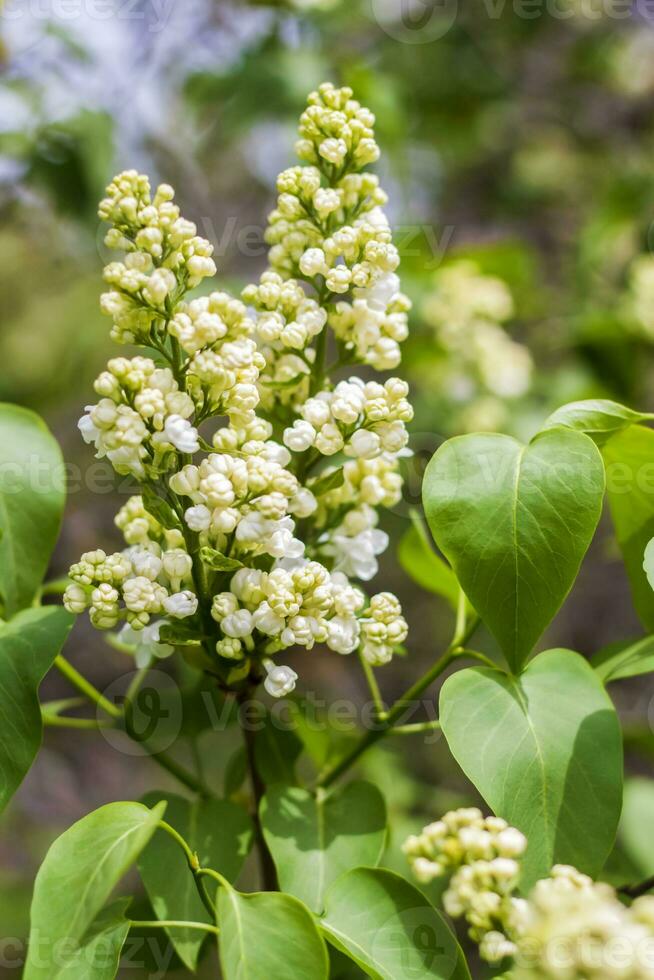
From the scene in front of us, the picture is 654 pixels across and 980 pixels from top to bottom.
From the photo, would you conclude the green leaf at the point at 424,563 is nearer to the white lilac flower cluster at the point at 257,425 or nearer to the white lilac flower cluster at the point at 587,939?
the white lilac flower cluster at the point at 257,425

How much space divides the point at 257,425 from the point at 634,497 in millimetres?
457

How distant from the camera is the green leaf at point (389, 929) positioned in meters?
0.78

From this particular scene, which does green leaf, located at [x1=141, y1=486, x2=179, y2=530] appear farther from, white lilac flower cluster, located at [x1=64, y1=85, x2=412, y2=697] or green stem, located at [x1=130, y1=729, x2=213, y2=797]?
green stem, located at [x1=130, y1=729, x2=213, y2=797]

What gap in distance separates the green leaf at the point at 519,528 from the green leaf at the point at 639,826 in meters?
0.97

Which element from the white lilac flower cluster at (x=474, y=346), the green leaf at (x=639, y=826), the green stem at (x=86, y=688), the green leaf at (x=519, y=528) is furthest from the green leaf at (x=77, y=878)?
the white lilac flower cluster at (x=474, y=346)

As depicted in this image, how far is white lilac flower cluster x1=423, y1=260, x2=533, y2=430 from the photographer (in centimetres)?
244

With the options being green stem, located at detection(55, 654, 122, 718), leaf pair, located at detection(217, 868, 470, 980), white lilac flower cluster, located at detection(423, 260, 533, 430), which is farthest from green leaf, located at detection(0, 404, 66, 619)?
white lilac flower cluster, located at detection(423, 260, 533, 430)

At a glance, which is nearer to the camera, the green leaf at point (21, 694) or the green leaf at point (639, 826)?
the green leaf at point (21, 694)

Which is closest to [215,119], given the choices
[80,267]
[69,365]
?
[80,267]

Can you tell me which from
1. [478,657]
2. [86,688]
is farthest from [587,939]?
[86,688]

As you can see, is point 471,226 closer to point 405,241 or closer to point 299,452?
point 405,241

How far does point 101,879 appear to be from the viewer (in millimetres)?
693

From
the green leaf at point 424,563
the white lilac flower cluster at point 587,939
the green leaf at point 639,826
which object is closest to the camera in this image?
the white lilac flower cluster at point 587,939

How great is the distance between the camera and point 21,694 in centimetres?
85
